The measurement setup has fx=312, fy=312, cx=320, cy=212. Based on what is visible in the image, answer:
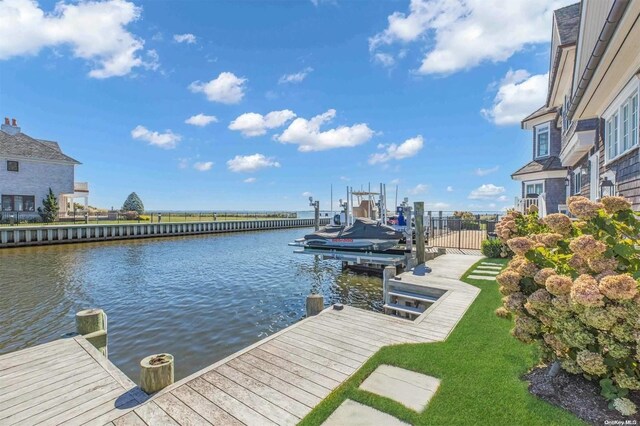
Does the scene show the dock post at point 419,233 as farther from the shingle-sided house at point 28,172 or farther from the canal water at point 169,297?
the shingle-sided house at point 28,172

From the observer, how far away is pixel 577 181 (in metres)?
12.7

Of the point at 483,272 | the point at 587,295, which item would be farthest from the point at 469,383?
the point at 483,272

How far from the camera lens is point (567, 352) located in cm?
326

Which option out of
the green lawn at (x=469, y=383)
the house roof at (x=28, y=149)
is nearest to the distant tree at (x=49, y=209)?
the house roof at (x=28, y=149)

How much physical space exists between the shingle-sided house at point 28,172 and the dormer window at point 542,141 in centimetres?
3795

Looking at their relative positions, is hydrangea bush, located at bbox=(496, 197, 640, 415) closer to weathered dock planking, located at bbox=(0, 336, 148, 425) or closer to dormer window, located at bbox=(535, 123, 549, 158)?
weathered dock planking, located at bbox=(0, 336, 148, 425)

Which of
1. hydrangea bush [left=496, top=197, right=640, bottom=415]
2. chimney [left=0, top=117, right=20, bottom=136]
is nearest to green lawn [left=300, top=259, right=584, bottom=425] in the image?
hydrangea bush [left=496, top=197, right=640, bottom=415]

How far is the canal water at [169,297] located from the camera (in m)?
7.11

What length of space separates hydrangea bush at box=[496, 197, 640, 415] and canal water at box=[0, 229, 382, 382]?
5.69m

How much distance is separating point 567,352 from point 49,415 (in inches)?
219

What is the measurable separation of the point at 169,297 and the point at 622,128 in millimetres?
12966

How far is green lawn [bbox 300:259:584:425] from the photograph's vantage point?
306 cm

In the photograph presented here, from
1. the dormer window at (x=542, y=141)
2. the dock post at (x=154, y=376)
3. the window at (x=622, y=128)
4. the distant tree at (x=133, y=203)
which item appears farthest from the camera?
the distant tree at (x=133, y=203)

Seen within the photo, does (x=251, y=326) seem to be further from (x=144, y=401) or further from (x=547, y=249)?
(x=547, y=249)
